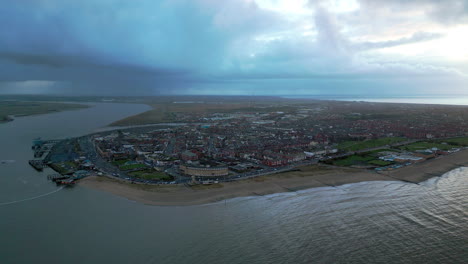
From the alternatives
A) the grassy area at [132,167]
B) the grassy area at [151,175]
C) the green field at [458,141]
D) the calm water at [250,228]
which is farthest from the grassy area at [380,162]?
the grassy area at [132,167]

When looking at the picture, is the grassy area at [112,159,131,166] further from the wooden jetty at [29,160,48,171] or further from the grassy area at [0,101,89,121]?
the grassy area at [0,101,89,121]

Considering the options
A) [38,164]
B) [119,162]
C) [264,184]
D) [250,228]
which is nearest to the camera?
[250,228]

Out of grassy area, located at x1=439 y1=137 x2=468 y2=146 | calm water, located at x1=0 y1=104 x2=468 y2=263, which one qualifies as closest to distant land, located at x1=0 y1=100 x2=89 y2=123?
calm water, located at x1=0 y1=104 x2=468 y2=263

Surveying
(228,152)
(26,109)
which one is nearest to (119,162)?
(228,152)

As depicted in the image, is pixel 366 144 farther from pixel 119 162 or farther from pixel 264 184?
pixel 119 162

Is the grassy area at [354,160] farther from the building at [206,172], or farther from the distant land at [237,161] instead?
the building at [206,172]

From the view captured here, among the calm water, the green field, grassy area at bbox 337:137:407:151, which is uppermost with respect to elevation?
the green field
